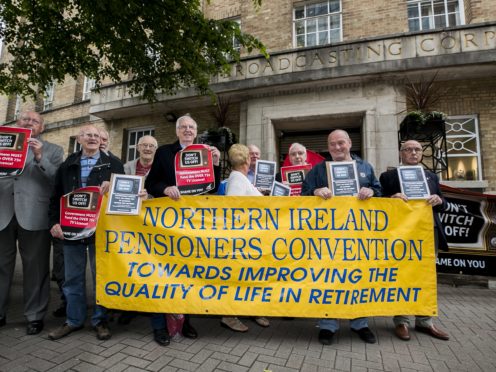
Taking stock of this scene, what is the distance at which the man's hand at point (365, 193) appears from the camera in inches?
119

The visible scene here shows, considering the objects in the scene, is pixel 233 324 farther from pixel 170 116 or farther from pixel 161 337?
pixel 170 116

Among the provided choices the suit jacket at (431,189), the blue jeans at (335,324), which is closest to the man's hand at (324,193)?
the suit jacket at (431,189)

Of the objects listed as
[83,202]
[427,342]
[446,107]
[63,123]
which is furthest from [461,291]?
[63,123]

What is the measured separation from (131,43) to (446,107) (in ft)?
25.3

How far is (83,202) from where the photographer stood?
2996 millimetres

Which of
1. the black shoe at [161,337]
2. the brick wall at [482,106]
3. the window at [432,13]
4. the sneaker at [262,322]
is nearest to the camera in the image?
the black shoe at [161,337]

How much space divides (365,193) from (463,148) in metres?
6.38

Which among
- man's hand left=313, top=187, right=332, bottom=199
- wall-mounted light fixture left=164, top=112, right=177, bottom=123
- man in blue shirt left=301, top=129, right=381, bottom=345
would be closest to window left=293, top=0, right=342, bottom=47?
wall-mounted light fixture left=164, top=112, right=177, bottom=123

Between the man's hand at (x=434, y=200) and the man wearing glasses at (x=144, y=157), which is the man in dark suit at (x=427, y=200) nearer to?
the man's hand at (x=434, y=200)

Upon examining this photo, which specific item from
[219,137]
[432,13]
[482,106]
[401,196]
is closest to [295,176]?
[401,196]

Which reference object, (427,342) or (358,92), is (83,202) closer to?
(427,342)

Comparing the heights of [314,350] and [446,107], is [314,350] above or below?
below

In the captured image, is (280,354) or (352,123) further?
(352,123)

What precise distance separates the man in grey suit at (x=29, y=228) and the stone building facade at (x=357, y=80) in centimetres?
569
